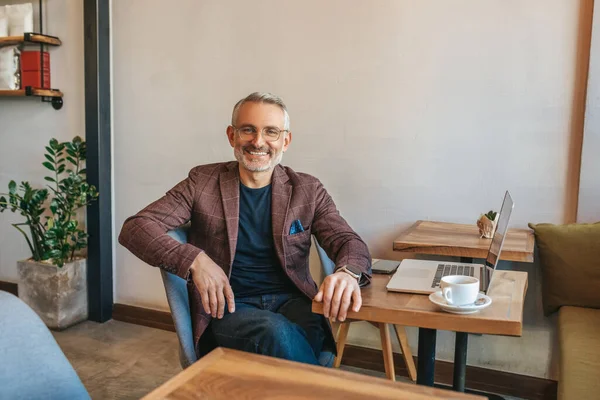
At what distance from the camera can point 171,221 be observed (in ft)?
6.52

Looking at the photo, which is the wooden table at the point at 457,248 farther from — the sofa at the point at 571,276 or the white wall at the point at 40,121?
the white wall at the point at 40,121

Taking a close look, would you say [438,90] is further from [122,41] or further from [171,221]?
[122,41]

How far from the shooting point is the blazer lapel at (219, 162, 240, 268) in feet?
6.58

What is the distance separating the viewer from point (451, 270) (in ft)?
5.77

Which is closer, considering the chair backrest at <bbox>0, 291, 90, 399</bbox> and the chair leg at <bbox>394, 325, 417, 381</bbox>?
the chair backrest at <bbox>0, 291, 90, 399</bbox>

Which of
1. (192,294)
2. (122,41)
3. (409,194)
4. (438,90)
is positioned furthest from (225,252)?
(122,41)

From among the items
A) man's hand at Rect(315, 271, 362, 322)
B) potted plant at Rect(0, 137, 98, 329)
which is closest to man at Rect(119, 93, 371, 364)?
man's hand at Rect(315, 271, 362, 322)

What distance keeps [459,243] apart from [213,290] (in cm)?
98

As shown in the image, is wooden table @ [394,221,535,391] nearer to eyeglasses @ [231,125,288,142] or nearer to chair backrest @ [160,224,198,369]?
eyeglasses @ [231,125,288,142]

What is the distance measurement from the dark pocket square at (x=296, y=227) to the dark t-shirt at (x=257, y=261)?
0.26ft

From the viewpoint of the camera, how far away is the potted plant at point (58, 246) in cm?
320

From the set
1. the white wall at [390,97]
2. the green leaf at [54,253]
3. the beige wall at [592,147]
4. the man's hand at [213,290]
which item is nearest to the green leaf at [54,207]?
the green leaf at [54,253]

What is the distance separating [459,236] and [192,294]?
1093 mm

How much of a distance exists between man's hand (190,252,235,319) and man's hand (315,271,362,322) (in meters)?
0.31
